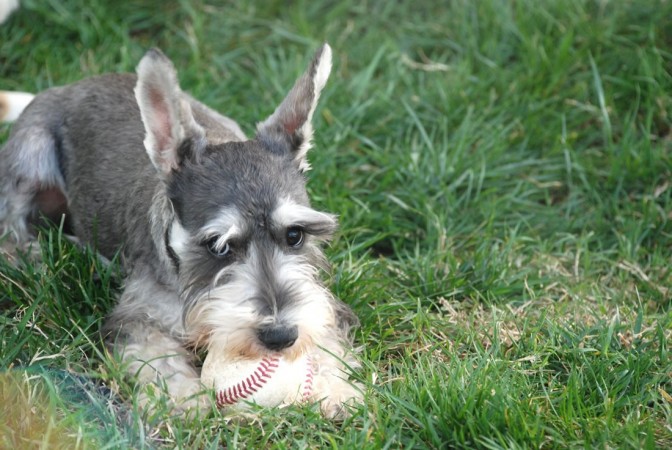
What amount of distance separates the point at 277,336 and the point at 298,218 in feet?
1.85

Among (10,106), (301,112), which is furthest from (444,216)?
(10,106)

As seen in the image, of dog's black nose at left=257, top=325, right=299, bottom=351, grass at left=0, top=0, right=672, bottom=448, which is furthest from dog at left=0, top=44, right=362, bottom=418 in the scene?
grass at left=0, top=0, right=672, bottom=448

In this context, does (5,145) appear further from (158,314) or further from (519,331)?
(519,331)

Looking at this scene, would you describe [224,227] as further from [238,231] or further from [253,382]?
[253,382]

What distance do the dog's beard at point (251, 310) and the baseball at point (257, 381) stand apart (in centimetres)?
7

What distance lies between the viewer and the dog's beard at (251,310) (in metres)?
4.16

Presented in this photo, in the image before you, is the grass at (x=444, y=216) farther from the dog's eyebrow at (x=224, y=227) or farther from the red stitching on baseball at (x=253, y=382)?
the dog's eyebrow at (x=224, y=227)

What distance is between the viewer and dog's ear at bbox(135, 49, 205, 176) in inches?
169

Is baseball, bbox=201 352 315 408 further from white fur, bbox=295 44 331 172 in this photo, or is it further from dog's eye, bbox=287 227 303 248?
white fur, bbox=295 44 331 172

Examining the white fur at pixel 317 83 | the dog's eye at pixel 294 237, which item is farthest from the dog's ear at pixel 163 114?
the dog's eye at pixel 294 237

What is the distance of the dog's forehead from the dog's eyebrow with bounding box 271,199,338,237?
32 millimetres

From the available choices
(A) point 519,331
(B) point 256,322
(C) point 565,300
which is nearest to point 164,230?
(B) point 256,322

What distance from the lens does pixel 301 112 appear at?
4770mm

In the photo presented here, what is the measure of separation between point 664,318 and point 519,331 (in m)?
0.78
